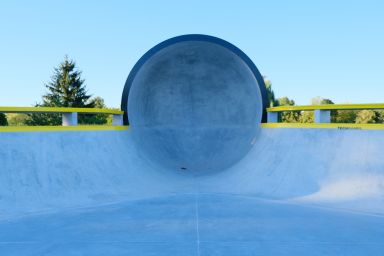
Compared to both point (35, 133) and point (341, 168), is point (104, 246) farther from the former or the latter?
point (341, 168)

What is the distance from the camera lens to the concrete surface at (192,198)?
5.91 m

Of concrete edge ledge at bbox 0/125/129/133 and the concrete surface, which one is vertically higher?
concrete edge ledge at bbox 0/125/129/133

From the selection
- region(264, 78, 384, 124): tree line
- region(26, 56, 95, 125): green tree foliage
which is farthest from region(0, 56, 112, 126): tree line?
region(264, 78, 384, 124): tree line

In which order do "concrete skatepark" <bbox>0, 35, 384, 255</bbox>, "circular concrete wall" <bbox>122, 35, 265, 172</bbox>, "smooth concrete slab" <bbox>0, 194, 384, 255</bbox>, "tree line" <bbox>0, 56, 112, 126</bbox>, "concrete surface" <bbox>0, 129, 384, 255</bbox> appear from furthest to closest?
"tree line" <bbox>0, 56, 112, 126</bbox>
"circular concrete wall" <bbox>122, 35, 265, 172</bbox>
"concrete skatepark" <bbox>0, 35, 384, 255</bbox>
"concrete surface" <bbox>0, 129, 384, 255</bbox>
"smooth concrete slab" <bbox>0, 194, 384, 255</bbox>

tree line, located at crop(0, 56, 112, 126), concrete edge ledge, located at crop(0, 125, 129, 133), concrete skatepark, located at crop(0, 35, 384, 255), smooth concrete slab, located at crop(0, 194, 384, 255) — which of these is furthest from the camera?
tree line, located at crop(0, 56, 112, 126)

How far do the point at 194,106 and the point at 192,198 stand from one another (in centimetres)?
577

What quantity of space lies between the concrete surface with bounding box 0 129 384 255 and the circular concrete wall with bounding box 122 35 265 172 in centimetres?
114

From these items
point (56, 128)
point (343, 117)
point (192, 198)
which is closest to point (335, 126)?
point (192, 198)

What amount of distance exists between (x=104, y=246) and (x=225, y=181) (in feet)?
20.2

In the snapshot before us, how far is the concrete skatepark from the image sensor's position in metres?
6.12

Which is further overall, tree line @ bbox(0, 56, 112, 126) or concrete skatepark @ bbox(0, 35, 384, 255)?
tree line @ bbox(0, 56, 112, 126)

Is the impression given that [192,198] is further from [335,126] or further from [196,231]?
[335,126]

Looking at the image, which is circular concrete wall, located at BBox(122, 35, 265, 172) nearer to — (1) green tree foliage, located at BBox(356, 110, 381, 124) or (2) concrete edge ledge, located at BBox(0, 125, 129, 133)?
(2) concrete edge ledge, located at BBox(0, 125, 129, 133)

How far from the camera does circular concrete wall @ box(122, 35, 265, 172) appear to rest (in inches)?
526
